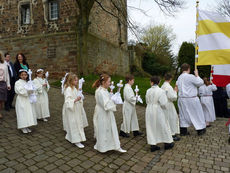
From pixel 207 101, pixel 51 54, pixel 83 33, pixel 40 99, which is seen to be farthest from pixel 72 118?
pixel 51 54

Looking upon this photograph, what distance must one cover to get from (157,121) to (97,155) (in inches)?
60.9

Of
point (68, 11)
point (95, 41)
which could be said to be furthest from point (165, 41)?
point (68, 11)

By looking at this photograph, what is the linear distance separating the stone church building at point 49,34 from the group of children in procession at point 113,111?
821 cm

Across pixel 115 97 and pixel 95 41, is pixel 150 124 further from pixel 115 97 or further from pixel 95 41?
pixel 95 41

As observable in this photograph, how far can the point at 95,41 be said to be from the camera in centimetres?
1488

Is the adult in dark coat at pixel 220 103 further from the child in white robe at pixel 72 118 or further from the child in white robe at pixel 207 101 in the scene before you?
the child in white robe at pixel 72 118

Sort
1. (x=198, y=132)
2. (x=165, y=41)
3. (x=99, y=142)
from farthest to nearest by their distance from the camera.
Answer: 1. (x=165, y=41)
2. (x=198, y=132)
3. (x=99, y=142)

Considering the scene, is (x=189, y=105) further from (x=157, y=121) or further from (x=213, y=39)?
(x=213, y=39)

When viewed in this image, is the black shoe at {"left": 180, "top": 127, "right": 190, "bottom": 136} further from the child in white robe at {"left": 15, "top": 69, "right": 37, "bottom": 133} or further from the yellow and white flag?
the child in white robe at {"left": 15, "top": 69, "right": 37, "bottom": 133}

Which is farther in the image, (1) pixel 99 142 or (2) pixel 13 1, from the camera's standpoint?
(2) pixel 13 1

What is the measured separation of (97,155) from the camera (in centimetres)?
384

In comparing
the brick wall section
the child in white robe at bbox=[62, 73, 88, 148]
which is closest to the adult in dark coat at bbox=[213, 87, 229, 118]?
the child in white robe at bbox=[62, 73, 88, 148]

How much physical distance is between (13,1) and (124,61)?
12.6 m

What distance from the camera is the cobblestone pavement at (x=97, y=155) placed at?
11.0ft
